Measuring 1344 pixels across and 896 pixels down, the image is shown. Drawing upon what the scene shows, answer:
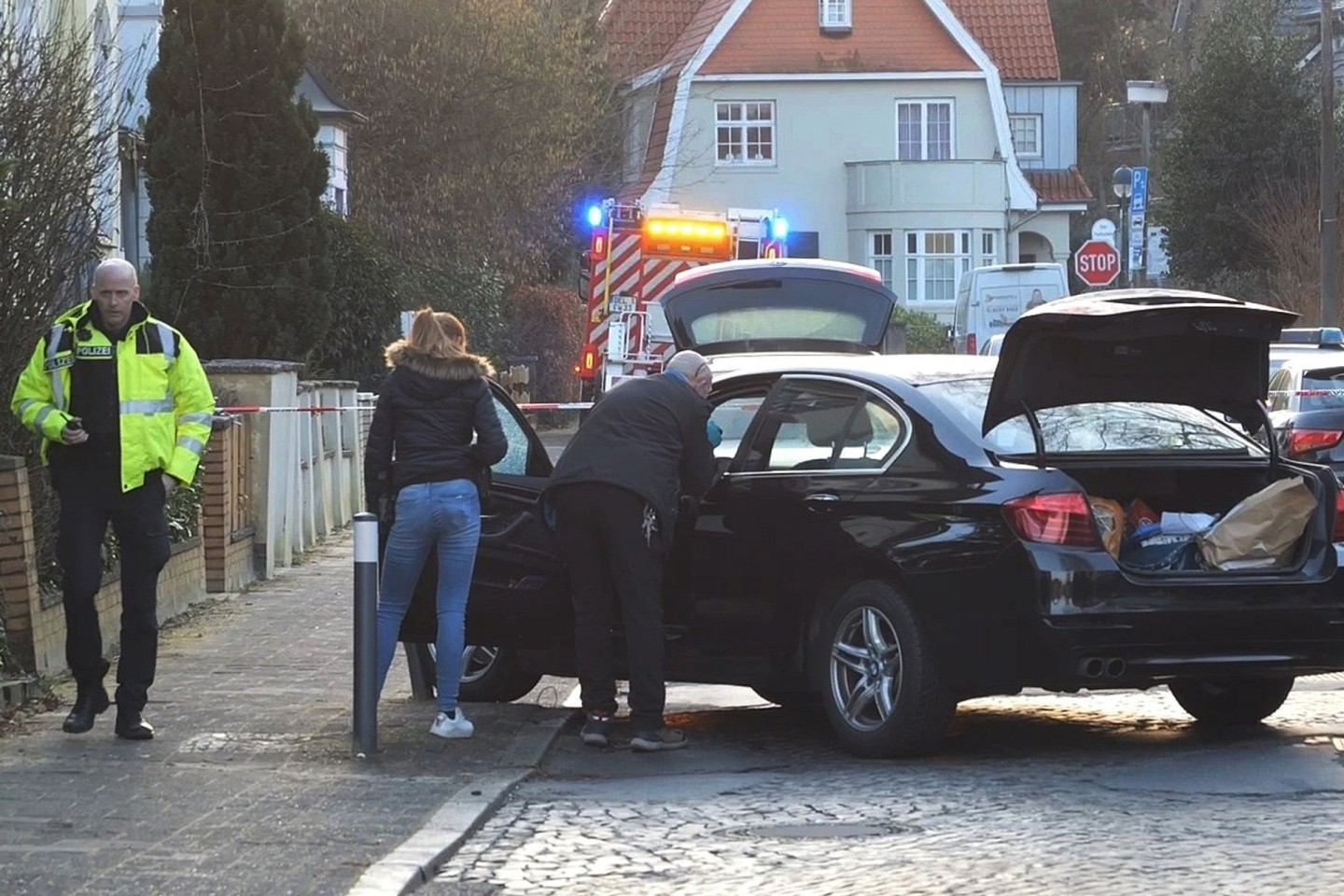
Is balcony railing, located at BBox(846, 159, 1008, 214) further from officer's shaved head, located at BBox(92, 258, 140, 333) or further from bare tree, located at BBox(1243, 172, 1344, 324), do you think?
officer's shaved head, located at BBox(92, 258, 140, 333)

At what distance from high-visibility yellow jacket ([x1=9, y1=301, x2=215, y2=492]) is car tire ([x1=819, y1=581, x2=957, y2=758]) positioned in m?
2.56

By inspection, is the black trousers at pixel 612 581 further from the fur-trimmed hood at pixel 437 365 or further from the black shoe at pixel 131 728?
the black shoe at pixel 131 728

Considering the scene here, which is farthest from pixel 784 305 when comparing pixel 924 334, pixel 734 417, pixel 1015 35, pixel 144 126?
pixel 1015 35

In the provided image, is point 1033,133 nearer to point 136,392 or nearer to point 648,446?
point 648,446

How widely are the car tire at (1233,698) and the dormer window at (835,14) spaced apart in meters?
49.9

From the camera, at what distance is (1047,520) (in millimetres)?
8922

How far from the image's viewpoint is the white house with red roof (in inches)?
2258

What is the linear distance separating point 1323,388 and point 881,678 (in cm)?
1075

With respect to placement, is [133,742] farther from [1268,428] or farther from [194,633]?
[1268,428]

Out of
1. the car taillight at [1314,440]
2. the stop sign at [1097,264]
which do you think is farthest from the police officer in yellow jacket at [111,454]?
the stop sign at [1097,264]

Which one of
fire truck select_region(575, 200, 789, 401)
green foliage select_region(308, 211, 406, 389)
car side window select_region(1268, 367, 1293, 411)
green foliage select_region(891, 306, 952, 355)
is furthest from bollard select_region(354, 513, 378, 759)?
green foliage select_region(891, 306, 952, 355)

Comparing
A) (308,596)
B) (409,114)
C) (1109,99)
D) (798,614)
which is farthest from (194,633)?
(1109,99)

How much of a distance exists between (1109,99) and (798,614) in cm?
6749

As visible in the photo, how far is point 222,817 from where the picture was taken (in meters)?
7.92
